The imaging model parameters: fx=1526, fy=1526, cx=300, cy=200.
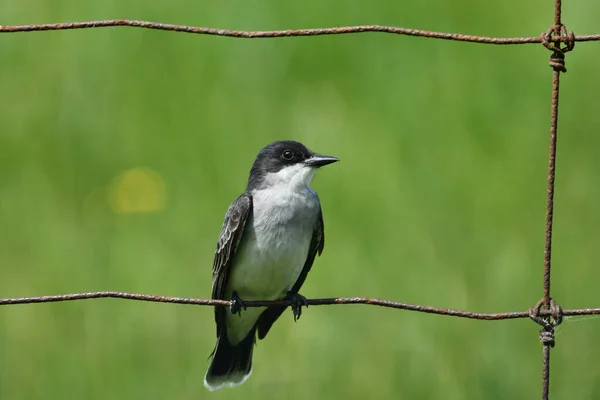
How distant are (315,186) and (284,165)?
2225mm

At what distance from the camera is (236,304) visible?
241 inches

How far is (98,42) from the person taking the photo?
10.1 meters

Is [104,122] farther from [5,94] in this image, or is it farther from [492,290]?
[492,290]

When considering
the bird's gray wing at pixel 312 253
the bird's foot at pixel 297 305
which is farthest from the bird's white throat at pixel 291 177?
the bird's foot at pixel 297 305

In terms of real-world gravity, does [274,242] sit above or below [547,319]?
above

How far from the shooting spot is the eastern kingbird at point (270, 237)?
6.32m

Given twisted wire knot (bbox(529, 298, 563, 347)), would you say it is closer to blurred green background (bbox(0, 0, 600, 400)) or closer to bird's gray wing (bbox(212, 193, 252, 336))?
bird's gray wing (bbox(212, 193, 252, 336))

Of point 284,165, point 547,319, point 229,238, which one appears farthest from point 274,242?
Answer: point 547,319

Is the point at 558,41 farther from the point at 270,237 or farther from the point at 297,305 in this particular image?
the point at 297,305

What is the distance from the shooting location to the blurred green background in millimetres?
7613

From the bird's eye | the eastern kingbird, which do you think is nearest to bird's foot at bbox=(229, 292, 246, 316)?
the eastern kingbird

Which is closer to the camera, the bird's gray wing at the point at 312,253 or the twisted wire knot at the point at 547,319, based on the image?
the twisted wire knot at the point at 547,319

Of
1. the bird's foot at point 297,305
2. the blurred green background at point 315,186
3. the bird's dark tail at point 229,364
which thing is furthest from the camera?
the blurred green background at point 315,186

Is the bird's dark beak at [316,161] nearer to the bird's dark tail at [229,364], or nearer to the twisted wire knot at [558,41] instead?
the bird's dark tail at [229,364]
